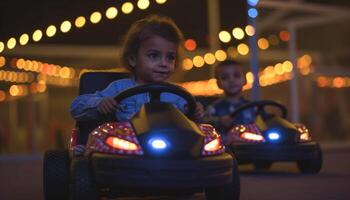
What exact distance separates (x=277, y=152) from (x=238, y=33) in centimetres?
463

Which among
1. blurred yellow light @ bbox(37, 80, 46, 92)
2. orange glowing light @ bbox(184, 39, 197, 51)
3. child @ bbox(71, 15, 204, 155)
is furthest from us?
orange glowing light @ bbox(184, 39, 197, 51)

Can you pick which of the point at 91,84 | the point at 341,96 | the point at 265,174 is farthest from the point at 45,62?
the point at 91,84

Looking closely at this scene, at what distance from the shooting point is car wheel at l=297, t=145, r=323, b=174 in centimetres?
495

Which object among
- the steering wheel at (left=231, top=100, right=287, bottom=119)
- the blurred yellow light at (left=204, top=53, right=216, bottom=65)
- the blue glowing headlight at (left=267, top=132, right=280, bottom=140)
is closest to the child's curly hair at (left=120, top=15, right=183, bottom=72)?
the blue glowing headlight at (left=267, top=132, right=280, bottom=140)

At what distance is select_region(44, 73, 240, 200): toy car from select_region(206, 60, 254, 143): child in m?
2.75

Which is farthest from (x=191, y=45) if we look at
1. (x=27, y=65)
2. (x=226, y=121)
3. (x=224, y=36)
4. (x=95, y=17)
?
(x=226, y=121)

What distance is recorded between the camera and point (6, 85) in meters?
11.9

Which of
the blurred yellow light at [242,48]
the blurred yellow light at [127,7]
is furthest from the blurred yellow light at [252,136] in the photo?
the blurred yellow light at [242,48]

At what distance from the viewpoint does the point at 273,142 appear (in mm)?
4836

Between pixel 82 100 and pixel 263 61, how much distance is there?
10.7 metres

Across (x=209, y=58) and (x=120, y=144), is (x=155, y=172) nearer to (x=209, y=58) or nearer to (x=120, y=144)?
(x=120, y=144)

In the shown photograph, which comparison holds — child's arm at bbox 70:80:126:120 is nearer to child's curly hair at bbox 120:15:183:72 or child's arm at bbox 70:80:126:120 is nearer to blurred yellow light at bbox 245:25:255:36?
child's curly hair at bbox 120:15:183:72

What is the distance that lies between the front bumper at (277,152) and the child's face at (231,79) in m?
1.01

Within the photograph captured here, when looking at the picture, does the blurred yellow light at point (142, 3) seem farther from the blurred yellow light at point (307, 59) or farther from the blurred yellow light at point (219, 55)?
the blurred yellow light at point (307, 59)
